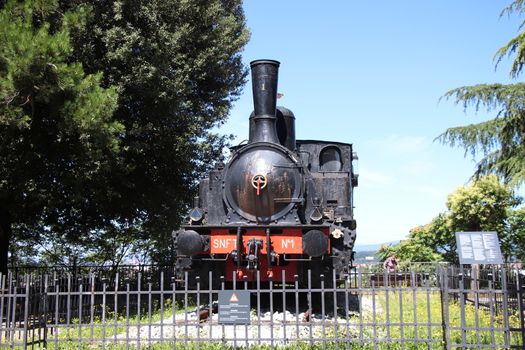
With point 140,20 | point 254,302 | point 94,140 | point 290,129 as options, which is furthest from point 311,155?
point 140,20

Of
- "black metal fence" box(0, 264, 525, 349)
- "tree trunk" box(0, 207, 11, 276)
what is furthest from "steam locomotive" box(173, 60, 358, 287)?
"tree trunk" box(0, 207, 11, 276)

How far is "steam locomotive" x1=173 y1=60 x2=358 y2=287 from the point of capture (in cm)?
988

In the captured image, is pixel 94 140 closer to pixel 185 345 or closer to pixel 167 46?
pixel 167 46

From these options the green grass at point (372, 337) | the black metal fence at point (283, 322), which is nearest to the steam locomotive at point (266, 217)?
the black metal fence at point (283, 322)

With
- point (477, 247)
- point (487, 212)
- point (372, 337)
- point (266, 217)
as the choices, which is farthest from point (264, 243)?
point (487, 212)

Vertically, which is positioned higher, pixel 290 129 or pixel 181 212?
pixel 290 129

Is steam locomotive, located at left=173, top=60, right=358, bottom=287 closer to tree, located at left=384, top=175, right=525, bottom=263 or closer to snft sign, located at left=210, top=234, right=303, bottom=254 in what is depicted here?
snft sign, located at left=210, top=234, right=303, bottom=254

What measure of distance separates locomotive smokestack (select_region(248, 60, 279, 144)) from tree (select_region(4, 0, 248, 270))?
9.14 feet

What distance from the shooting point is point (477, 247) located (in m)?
8.73

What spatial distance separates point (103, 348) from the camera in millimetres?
7184

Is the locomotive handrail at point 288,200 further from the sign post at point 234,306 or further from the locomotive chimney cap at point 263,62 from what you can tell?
the sign post at point 234,306

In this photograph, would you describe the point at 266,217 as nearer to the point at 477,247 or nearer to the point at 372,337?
the point at 372,337

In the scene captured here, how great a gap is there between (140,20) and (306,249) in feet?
26.4

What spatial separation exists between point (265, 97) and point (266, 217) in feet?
7.97
